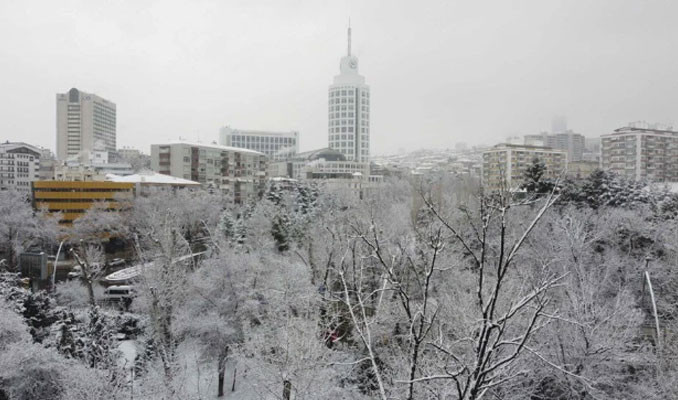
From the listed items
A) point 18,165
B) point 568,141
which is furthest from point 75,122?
point 568,141

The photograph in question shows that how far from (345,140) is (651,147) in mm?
72079

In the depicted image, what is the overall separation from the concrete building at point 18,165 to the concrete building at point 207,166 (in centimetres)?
1952

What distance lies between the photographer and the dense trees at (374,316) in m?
9.95

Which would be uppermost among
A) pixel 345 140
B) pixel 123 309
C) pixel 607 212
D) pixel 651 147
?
pixel 345 140

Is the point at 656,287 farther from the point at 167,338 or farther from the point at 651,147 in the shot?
the point at 651,147

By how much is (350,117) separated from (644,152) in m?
72.7

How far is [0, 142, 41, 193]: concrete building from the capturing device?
5997cm

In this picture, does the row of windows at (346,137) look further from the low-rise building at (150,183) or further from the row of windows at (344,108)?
the low-rise building at (150,183)

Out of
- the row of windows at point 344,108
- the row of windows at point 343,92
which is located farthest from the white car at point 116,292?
the row of windows at point 343,92

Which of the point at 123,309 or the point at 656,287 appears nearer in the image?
the point at 656,287

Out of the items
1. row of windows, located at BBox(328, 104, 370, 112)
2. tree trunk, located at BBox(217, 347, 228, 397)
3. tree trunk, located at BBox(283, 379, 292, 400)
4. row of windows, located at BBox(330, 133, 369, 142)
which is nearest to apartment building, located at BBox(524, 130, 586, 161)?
row of windows, located at BBox(330, 133, 369, 142)

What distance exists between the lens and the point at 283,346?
1198 cm

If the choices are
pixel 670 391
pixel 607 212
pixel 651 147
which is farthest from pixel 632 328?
pixel 651 147

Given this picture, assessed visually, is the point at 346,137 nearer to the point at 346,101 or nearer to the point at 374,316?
the point at 346,101
